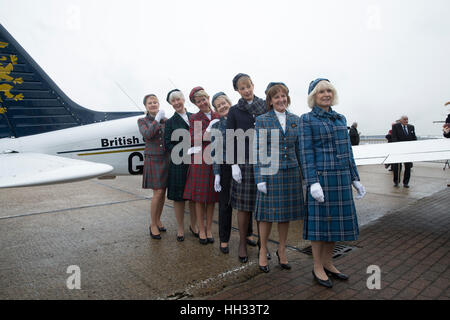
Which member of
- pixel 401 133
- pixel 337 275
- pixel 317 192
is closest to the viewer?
pixel 317 192

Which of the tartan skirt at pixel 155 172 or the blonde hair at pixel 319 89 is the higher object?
the blonde hair at pixel 319 89

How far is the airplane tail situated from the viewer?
352 cm

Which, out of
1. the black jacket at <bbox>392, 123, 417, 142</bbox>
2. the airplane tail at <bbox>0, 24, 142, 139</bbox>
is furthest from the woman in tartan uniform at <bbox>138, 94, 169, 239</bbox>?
the black jacket at <bbox>392, 123, 417, 142</bbox>

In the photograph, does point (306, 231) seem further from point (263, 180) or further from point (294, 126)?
point (294, 126)

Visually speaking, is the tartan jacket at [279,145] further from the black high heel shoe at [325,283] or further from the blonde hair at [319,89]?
the black high heel shoe at [325,283]

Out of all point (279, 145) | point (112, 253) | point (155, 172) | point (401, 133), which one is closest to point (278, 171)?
point (279, 145)

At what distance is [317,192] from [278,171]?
429 millimetres

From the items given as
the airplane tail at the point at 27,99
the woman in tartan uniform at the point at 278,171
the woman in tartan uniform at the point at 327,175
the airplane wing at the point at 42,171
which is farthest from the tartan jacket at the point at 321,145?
the airplane tail at the point at 27,99

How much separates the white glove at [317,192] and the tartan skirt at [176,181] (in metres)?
1.69

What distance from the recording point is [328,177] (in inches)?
86.4

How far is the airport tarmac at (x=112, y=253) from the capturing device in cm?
226

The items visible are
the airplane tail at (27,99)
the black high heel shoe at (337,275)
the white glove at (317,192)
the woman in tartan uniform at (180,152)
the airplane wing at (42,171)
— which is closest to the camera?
the airplane wing at (42,171)

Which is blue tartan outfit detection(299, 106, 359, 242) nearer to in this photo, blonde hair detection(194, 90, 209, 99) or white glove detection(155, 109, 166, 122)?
blonde hair detection(194, 90, 209, 99)

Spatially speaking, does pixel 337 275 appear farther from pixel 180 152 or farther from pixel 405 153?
pixel 405 153
